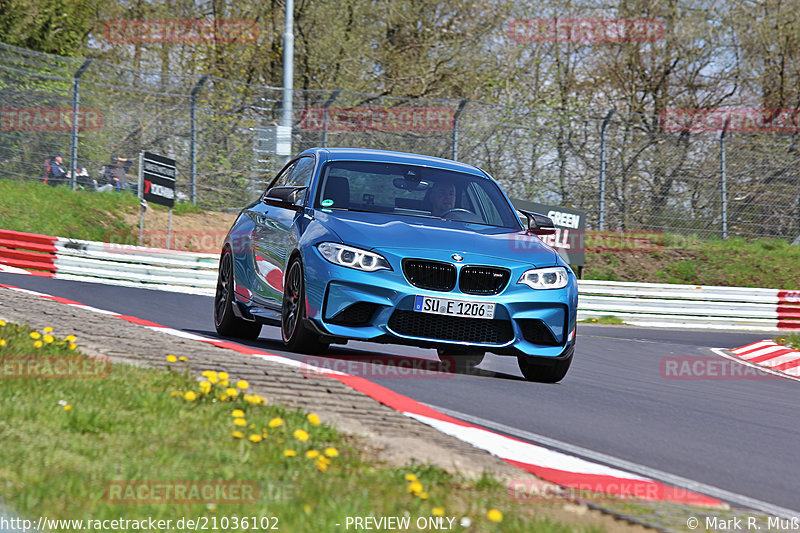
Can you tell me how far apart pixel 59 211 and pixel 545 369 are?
17.3 metres

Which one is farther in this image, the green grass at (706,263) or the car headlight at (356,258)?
the green grass at (706,263)

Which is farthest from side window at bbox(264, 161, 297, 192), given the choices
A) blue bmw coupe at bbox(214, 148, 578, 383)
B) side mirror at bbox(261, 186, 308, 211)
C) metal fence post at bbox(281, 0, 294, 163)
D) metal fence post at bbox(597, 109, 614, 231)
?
metal fence post at bbox(597, 109, 614, 231)

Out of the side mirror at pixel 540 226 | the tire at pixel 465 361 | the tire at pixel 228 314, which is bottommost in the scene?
the tire at pixel 465 361

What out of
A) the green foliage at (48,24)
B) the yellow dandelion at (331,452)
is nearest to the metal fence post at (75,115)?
the green foliage at (48,24)

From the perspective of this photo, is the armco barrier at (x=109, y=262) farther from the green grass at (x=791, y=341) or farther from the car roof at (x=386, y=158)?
the car roof at (x=386, y=158)

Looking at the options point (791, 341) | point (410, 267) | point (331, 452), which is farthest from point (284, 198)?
point (791, 341)

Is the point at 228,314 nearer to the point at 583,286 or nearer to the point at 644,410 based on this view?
the point at 644,410

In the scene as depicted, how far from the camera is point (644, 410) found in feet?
24.8

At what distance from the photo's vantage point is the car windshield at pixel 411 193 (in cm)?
849

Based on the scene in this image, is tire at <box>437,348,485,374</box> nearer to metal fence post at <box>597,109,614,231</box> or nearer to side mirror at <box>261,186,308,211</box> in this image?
side mirror at <box>261,186,308,211</box>

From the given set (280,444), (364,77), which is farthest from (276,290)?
(364,77)

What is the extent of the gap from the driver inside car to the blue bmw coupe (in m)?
0.01

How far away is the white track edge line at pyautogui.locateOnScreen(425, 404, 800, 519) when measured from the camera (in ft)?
15.3

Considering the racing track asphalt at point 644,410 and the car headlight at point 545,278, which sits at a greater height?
the car headlight at point 545,278
